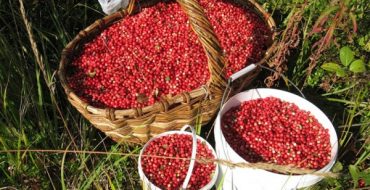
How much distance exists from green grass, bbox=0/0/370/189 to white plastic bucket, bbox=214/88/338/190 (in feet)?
0.53

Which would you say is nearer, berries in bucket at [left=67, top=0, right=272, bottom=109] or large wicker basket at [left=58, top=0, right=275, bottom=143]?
large wicker basket at [left=58, top=0, right=275, bottom=143]

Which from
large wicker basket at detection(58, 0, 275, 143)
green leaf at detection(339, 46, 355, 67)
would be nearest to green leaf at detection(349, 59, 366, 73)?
green leaf at detection(339, 46, 355, 67)

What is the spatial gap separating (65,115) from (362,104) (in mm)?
1944

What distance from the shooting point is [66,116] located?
2.59 m

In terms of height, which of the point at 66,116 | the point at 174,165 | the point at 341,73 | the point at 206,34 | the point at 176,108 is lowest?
the point at 174,165

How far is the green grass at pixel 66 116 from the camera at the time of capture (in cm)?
228

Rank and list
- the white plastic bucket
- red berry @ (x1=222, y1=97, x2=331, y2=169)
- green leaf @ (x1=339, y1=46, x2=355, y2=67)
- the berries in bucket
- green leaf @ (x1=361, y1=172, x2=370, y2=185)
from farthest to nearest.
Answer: the berries in bucket < green leaf @ (x1=339, y1=46, x2=355, y2=67) < red berry @ (x1=222, y1=97, x2=331, y2=169) < the white plastic bucket < green leaf @ (x1=361, y1=172, x2=370, y2=185)

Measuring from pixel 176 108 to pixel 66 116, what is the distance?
83 centimetres

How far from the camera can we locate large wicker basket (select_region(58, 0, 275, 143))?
1.99m

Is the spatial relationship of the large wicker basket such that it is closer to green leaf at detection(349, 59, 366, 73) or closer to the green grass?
the green grass

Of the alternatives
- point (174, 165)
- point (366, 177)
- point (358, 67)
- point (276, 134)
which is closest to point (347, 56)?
point (358, 67)

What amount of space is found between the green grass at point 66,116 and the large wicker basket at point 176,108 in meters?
0.13

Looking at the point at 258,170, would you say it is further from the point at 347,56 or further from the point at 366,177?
the point at 347,56

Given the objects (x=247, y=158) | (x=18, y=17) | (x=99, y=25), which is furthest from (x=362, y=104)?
(x=18, y=17)
